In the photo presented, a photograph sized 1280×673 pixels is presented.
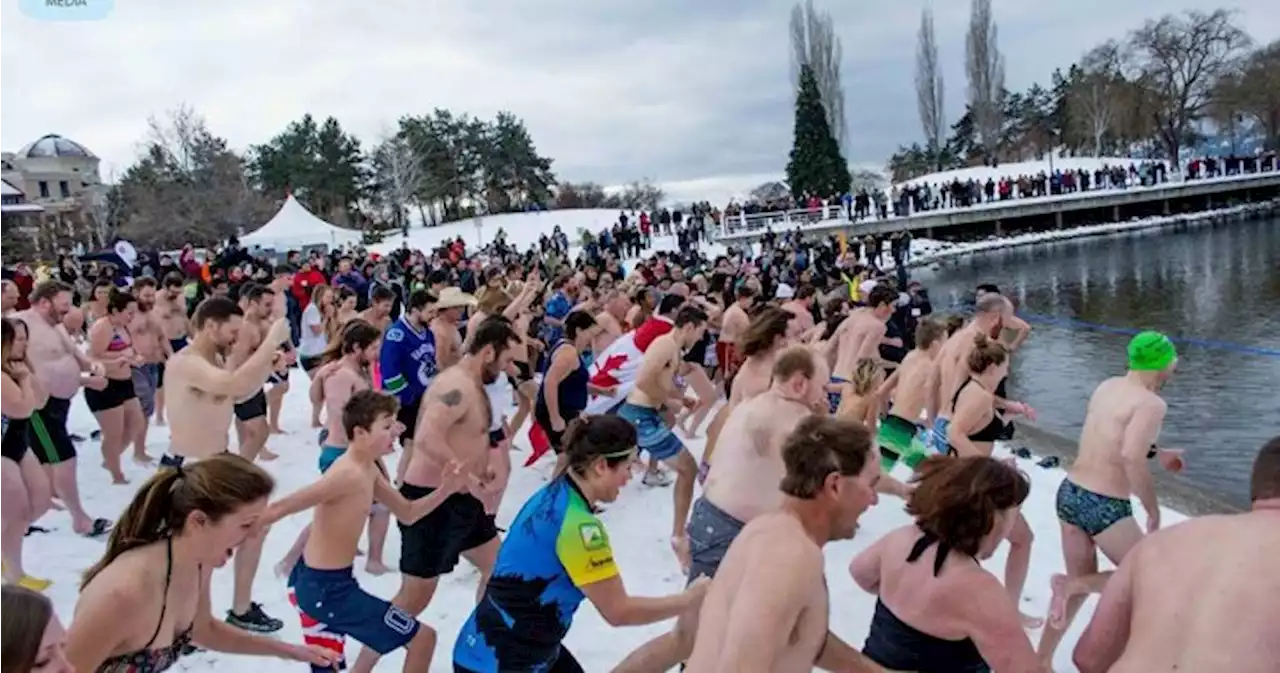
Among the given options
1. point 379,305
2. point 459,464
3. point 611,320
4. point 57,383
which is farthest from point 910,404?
point 57,383

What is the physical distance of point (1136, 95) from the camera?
61.7 metres

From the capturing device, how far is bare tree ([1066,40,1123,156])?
64.1m

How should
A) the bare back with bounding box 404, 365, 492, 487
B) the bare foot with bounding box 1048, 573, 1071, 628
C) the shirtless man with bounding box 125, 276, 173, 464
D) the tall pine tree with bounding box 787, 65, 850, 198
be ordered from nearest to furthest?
1. the bare foot with bounding box 1048, 573, 1071, 628
2. the bare back with bounding box 404, 365, 492, 487
3. the shirtless man with bounding box 125, 276, 173, 464
4. the tall pine tree with bounding box 787, 65, 850, 198

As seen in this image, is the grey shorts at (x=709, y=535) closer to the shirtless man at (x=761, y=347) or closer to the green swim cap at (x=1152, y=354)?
the shirtless man at (x=761, y=347)

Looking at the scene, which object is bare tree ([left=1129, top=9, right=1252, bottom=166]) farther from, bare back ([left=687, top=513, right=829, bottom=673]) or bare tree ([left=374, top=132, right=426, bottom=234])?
bare back ([left=687, top=513, right=829, bottom=673])

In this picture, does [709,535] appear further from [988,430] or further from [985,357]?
[988,430]

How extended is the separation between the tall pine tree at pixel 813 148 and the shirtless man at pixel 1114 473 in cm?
4781

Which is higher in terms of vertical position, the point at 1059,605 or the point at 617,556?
the point at 1059,605

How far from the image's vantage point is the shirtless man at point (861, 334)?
727 cm

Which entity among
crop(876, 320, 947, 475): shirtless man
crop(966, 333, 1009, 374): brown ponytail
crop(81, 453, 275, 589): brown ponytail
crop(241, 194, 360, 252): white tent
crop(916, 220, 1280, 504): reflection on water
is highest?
crop(241, 194, 360, 252): white tent

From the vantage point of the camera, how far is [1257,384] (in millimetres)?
11359

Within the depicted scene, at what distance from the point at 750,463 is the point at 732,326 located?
469 centimetres

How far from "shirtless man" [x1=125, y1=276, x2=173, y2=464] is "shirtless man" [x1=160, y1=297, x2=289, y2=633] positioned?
295cm

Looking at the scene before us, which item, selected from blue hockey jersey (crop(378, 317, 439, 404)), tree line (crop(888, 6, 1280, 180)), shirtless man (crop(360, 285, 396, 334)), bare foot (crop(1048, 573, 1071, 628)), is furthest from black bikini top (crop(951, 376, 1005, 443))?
tree line (crop(888, 6, 1280, 180))
